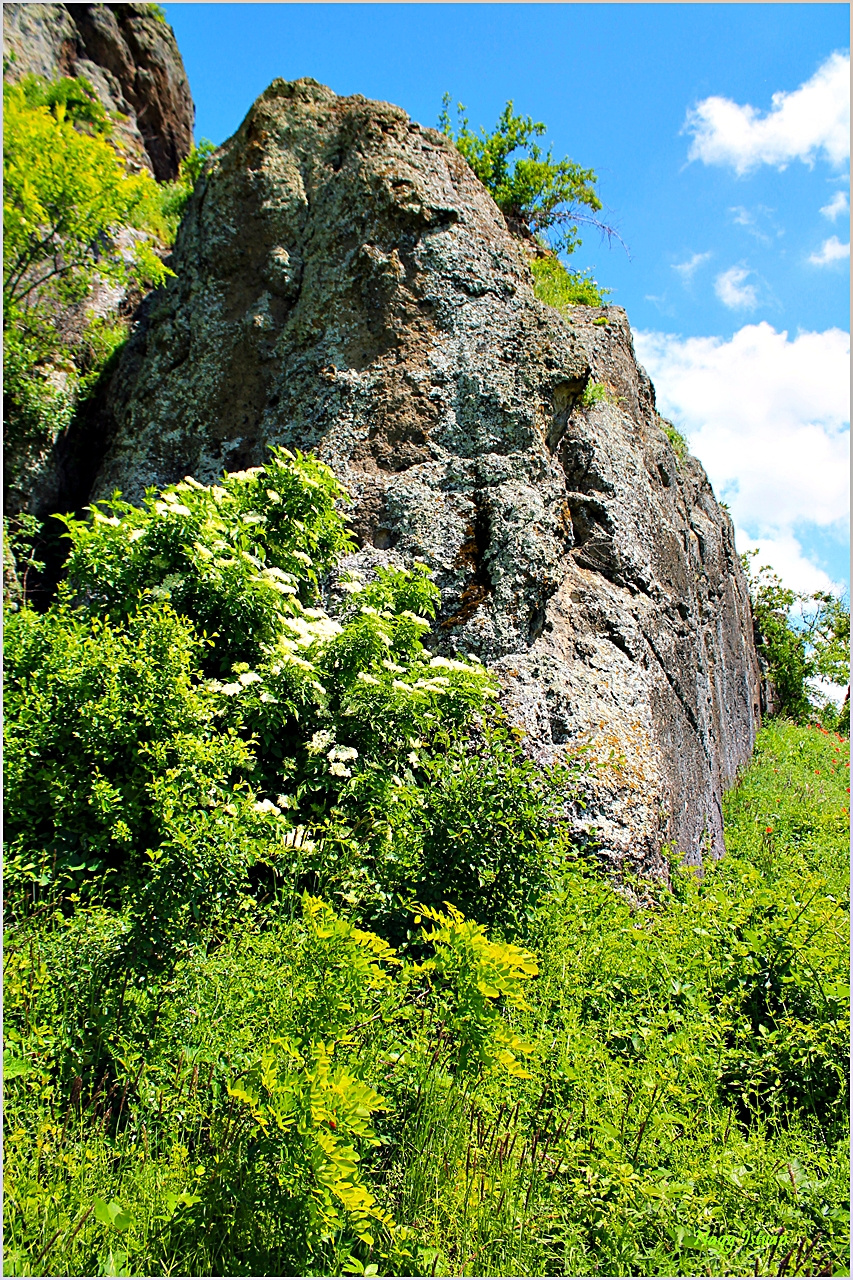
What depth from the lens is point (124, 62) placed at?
14.1 metres

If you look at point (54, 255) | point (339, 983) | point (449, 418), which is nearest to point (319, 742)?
point (339, 983)

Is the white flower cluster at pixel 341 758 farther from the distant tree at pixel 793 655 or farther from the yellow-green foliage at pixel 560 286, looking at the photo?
the distant tree at pixel 793 655

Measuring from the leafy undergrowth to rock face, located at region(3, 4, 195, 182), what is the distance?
1122cm

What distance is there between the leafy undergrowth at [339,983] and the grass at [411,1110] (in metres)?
0.01

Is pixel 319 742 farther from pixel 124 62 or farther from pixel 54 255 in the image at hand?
pixel 124 62

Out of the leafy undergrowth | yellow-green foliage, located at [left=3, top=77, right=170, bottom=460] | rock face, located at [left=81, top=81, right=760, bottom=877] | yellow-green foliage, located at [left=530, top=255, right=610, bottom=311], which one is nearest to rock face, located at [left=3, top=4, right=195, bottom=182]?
yellow-green foliage, located at [left=3, top=77, right=170, bottom=460]

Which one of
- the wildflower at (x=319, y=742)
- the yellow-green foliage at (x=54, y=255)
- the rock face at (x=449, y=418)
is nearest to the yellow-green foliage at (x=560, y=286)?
the rock face at (x=449, y=418)

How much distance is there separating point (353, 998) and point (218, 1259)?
741 millimetres

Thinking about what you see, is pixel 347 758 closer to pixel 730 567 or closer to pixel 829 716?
pixel 730 567

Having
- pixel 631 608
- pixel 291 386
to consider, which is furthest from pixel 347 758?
pixel 291 386

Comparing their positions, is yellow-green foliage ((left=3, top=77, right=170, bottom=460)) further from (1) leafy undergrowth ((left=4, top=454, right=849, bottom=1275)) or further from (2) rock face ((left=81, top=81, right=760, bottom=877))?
(1) leafy undergrowth ((left=4, top=454, right=849, bottom=1275))

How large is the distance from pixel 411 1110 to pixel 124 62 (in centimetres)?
1776

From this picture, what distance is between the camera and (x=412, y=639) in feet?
16.3

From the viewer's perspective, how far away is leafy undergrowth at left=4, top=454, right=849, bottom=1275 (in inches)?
88.3
